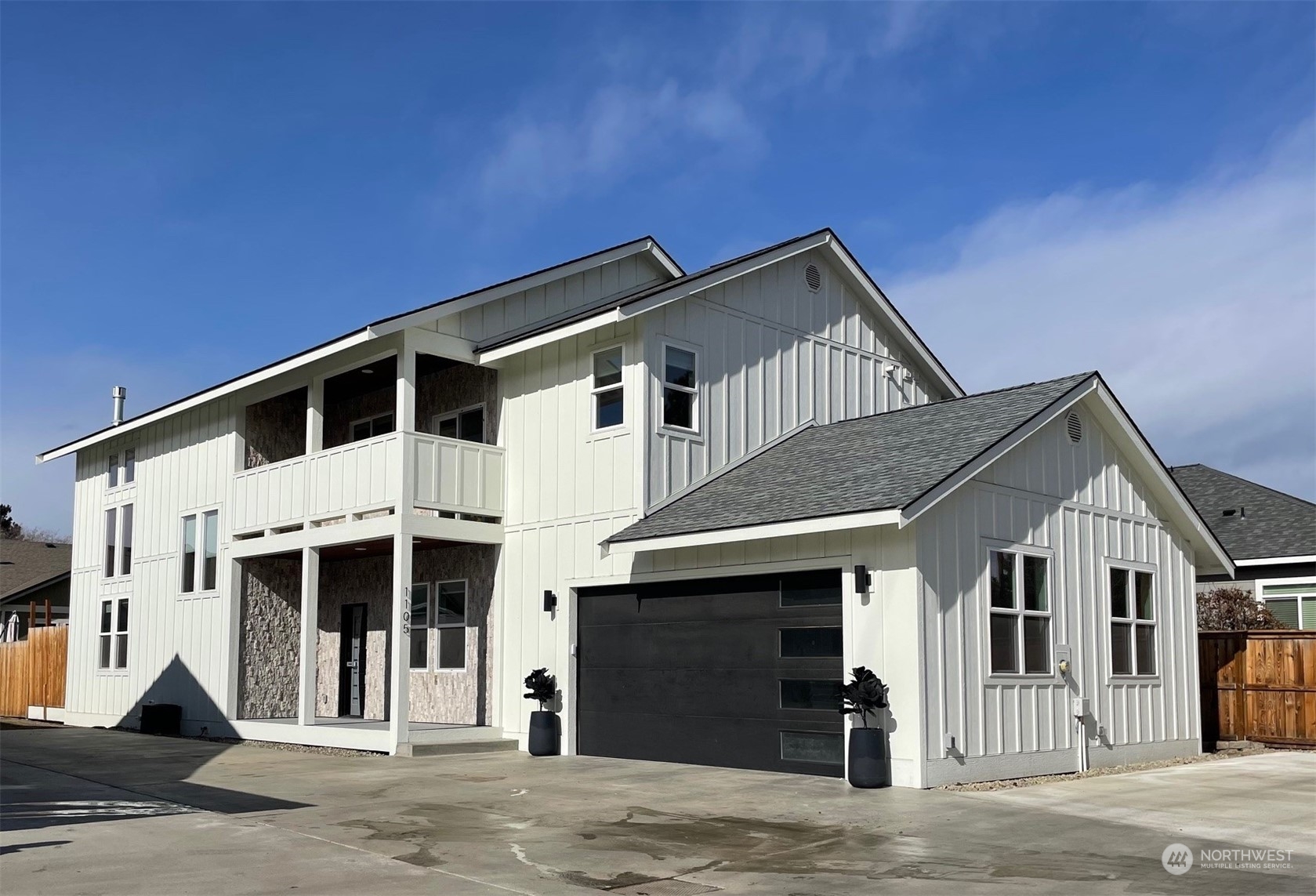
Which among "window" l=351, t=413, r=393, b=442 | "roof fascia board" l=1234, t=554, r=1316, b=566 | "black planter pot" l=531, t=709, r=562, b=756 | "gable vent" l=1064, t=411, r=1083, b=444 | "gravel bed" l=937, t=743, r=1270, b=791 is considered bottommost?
"gravel bed" l=937, t=743, r=1270, b=791

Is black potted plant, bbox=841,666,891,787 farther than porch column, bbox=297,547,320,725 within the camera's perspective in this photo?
No

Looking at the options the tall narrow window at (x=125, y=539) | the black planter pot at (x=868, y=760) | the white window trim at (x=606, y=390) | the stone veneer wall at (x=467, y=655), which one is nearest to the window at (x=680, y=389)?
the white window trim at (x=606, y=390)

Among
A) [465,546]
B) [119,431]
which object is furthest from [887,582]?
[119,431]

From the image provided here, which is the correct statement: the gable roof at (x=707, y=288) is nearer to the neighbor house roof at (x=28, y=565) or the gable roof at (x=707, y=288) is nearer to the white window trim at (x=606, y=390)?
the white window trim at (x=606, y=390)

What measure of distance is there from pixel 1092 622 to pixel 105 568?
20.0 meters

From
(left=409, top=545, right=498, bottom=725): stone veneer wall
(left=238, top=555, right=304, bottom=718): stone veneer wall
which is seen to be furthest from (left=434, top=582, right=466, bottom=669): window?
(left=238, top=555, right=304, bottom=718): stone veneer wall

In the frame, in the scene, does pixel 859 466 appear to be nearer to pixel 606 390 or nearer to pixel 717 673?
pixel 717 673

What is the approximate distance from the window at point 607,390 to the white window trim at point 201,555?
27.8 ft

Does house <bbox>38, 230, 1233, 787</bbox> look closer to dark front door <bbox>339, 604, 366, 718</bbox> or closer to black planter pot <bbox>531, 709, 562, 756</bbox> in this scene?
dark front door <bbox>339, 604, 366, 718</bbox>

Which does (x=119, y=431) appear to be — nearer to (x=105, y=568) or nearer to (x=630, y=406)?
(x=105, y=568)

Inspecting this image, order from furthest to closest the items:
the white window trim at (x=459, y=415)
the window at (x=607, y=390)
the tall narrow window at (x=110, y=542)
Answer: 1. the tall narrow window at (x=110, y=542)
2. the white window trim at (x=459, y=415)
3. the window at (x=607, y=390)

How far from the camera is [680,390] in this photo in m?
16.9

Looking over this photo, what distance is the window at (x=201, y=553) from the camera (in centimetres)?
2191

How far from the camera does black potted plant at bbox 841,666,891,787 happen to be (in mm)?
12641
